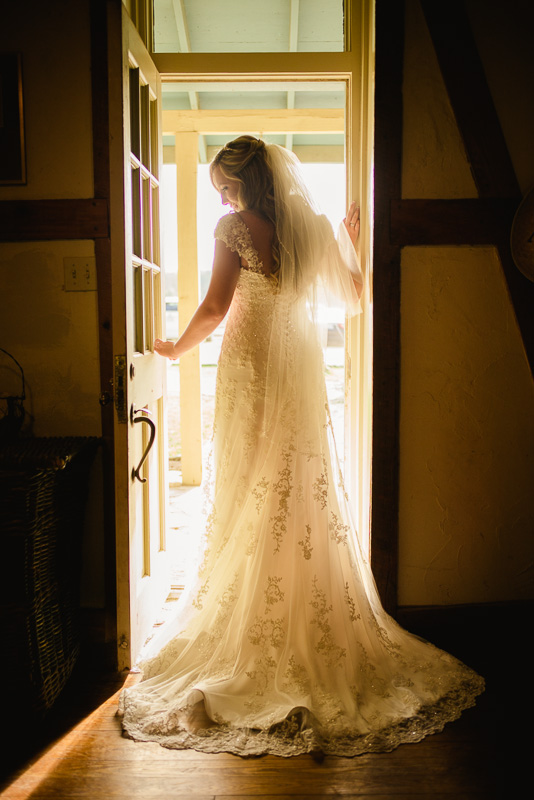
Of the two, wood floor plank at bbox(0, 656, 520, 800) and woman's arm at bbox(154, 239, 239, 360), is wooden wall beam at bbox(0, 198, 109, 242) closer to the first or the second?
woman's arm at bbox(154, 239, 239, 360)

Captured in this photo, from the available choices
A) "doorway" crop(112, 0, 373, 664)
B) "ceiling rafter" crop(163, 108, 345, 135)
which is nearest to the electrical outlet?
"doorway" crop(112, 0, 373, 664)

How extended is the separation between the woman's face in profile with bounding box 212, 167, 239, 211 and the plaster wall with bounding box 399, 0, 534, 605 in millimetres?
651

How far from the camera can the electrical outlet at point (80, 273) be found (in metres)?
2.21

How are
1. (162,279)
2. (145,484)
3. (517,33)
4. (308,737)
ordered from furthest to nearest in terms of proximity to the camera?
(162,279)
(145,484)
(517,33)
(308,737)

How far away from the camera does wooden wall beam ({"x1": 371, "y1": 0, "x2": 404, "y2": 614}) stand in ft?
7.20

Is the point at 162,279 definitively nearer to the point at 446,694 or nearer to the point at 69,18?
the point at 69,18

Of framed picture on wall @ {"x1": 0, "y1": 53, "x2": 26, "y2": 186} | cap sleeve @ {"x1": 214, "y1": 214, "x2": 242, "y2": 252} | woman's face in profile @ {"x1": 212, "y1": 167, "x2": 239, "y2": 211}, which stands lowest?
cap sleeve @ {"x1": 214, "y1": 214, "x2": 242, "y2": 252}

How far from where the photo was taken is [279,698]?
1.88 metres

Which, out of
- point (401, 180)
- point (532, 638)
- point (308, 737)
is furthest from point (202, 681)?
point (401, 180)

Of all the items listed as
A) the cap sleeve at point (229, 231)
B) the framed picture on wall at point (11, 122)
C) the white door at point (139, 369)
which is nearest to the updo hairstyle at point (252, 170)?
the cap sleeve at point (229, 231)

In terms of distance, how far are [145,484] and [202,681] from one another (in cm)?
82

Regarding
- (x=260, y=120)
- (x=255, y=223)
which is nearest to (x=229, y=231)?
(x=255, y=223)

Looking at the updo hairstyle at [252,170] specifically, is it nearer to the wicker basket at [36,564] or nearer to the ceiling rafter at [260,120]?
the wicker basket at [36,564]

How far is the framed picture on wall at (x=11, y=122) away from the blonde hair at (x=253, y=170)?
2.40 feet
